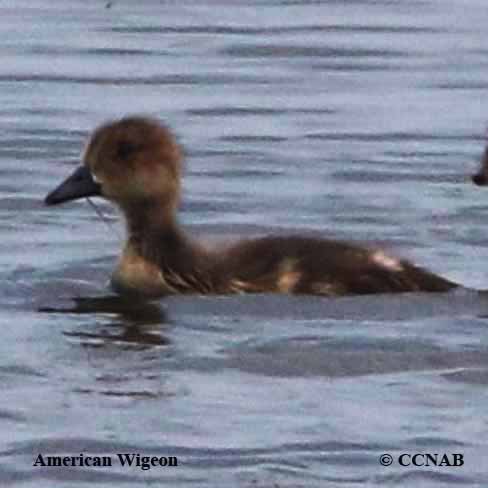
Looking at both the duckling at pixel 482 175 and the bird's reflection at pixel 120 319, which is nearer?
the bird's reflection at pixel 120 319

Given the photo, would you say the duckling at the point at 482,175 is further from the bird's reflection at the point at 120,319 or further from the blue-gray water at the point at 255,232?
the bird's reflection at the point at 120,319

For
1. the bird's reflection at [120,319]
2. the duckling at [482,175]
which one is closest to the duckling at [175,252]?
the bird's reflection at [120,319]

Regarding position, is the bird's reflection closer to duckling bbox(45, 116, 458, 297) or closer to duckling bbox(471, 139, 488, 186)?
duckling bbox(45, 116, 458, 297)

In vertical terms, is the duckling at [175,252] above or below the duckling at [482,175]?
above

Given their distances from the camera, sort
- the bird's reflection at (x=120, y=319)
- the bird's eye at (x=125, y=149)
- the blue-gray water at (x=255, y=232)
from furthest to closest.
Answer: the bird's eye at (x=125, y=149) → the bird's reflection at (x=120, y=319) → the blue-gray water at (x=255, y=232)

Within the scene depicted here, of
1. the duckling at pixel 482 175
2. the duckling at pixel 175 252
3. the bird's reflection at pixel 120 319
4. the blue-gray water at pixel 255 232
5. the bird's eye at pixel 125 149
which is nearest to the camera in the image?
the blue-gray water at pixel 255 232

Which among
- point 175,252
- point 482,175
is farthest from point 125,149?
point 482,175

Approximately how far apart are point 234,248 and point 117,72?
4.57m

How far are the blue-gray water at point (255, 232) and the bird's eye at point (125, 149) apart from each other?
454mm

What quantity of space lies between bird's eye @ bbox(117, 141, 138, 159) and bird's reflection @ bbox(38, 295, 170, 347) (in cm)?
50

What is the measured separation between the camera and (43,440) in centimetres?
796

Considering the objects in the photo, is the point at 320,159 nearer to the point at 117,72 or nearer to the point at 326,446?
the point at 117,72

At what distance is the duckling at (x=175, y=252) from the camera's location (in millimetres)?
9797

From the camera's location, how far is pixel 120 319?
972 centimetres
